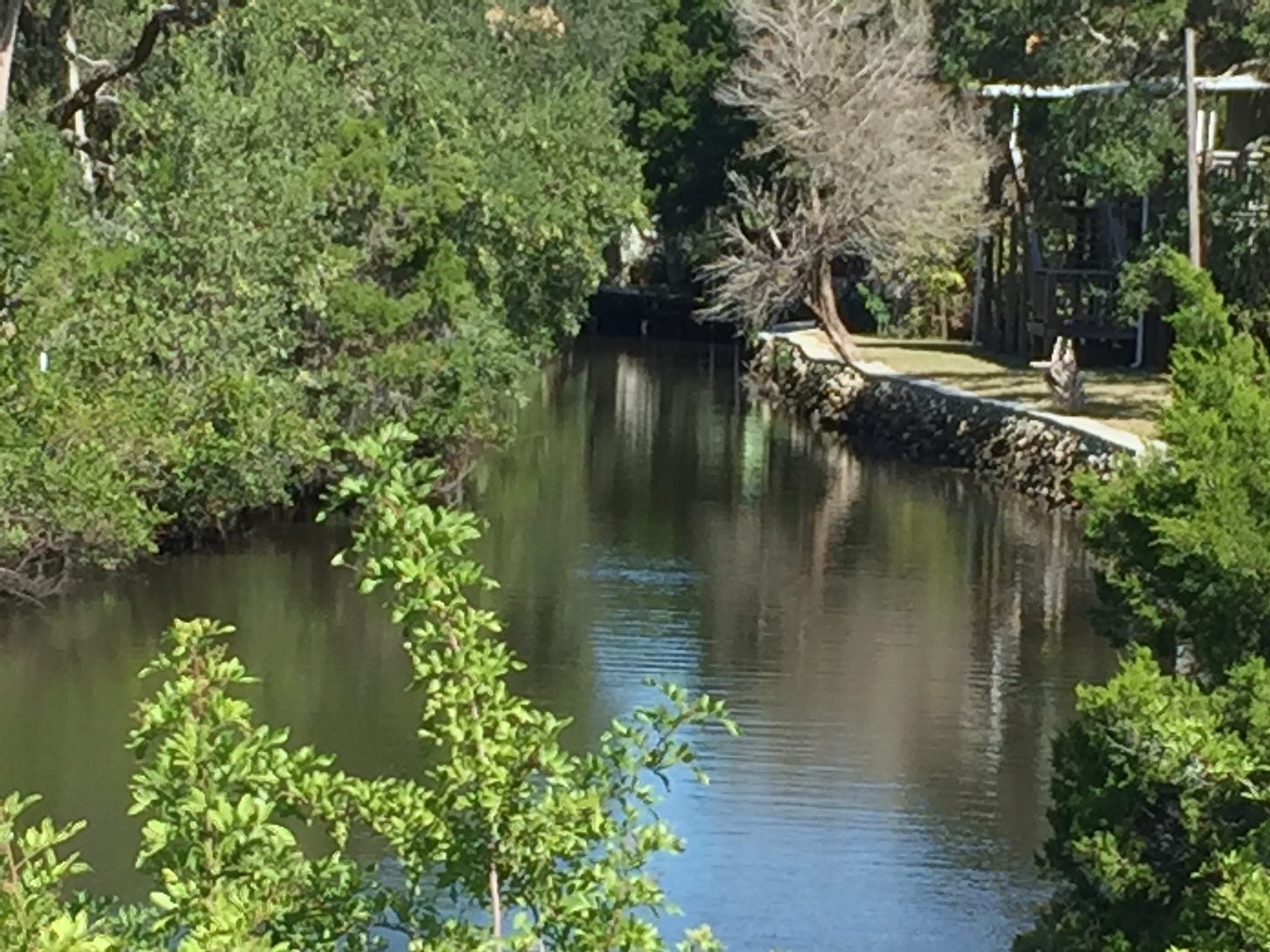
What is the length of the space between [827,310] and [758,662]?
23.4 m

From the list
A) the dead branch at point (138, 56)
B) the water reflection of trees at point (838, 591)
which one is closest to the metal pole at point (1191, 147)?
the water reflection of trees at point (838, 591)

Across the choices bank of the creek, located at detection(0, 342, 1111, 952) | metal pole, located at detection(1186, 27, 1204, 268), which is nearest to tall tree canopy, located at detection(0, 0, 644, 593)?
bank of the creek, located at detection(0, 342, 1111, 952)

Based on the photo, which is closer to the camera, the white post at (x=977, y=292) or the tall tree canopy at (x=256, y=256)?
the tall tree canopy at (x=256, y=256)

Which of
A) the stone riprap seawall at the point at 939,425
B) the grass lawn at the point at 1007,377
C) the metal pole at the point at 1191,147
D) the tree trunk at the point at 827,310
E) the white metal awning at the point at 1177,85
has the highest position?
the white metal awning at the point at 1177,85

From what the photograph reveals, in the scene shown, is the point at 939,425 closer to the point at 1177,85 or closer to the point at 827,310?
the point at 1177,85

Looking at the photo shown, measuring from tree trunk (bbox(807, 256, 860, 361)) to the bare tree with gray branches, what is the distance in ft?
0.11


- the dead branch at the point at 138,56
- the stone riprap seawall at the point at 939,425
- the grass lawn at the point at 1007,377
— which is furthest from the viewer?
the grass lawn at the point at 1007,377

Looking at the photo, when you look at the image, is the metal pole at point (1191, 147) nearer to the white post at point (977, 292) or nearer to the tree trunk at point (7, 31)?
the tree trunk at point (7, 31)

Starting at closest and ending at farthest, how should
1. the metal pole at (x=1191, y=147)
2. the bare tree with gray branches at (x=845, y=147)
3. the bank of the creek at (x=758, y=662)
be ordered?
the bank of the creek at (x=758, y=662), the metal pole at (x=1191, y=147), the bare tree with gray branches at (x=845, y=147)

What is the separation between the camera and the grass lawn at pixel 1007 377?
31.9 meters

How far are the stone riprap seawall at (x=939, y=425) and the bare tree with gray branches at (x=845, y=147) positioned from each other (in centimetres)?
127

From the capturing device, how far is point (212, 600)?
22.2 meters

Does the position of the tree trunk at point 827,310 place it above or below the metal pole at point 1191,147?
below

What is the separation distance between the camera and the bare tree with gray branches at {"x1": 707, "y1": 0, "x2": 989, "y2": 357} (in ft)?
137
